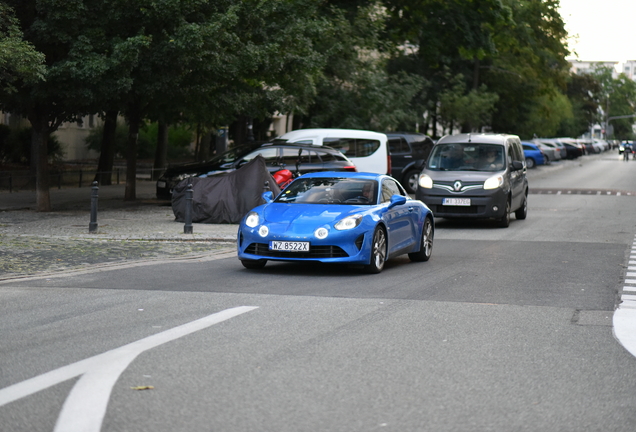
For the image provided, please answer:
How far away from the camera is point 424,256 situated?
46.2 ft

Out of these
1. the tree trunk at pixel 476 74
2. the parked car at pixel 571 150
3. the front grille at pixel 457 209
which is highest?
the tree trunk at pixel 476 74

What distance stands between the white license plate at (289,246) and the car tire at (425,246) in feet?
8.58

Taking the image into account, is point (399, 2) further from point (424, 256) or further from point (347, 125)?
point (424, 256)

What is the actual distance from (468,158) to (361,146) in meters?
8.50

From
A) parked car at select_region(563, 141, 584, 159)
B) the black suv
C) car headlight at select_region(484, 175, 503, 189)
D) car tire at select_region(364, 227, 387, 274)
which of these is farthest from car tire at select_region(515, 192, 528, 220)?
parked car at select_region(563, 141, 584, 159)

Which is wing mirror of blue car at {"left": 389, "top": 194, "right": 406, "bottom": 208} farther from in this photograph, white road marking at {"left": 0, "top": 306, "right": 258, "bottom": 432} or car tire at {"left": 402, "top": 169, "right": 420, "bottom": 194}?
car tire at {"left": 402, "top": 169, "right": 420, "bottom": 194}

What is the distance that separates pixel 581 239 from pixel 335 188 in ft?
21.4

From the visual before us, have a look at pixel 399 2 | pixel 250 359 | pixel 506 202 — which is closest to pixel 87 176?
pixel 399 2

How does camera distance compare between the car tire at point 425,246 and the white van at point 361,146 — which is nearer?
the car tire at point 425,246

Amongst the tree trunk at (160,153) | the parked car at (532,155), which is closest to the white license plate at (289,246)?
the tree trunk at (160,153)

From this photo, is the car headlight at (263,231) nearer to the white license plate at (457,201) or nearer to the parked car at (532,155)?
the white license plate at (457,201)

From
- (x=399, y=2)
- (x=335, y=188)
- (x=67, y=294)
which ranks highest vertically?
(x=399, y=2)

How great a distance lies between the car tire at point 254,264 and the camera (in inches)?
493

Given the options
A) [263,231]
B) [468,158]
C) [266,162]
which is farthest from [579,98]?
[263,231]
